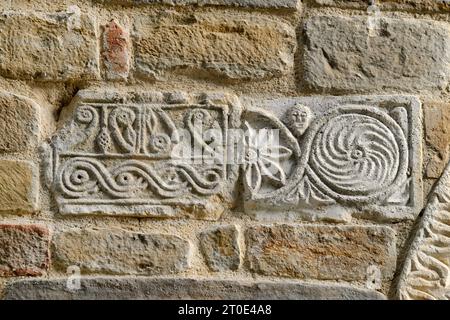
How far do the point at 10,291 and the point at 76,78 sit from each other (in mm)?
682

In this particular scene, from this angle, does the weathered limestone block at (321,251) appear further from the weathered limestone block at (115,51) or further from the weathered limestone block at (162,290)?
the weathered limestone block at (115,51)

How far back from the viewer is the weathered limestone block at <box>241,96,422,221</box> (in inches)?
118

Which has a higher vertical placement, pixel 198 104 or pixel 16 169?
pixel 198 104

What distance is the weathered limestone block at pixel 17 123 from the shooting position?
2990 millimetres

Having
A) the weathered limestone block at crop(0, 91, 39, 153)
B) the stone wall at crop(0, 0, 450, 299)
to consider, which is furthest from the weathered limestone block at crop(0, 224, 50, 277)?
the weathered limestone block at crop(0, 91, 39, 153)

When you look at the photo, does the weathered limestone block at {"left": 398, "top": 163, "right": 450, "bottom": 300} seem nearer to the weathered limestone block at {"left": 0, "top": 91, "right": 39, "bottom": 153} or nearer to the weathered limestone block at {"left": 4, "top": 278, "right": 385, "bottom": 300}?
the weathered limestone block at {"left": 4, "top": 278, "right": 385, "bottom": 300}

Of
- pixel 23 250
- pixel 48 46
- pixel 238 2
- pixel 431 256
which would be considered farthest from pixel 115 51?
pixel 431 256

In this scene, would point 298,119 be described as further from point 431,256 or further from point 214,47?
point 431,256

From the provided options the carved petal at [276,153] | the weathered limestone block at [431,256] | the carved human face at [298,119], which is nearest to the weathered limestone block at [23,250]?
the carved petal at [276,153]

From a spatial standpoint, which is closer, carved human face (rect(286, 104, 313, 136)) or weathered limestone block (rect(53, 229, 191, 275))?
weathered limestone block (rect(53, 229, 191, 275))

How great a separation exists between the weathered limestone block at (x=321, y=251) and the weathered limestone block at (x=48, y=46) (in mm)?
740
